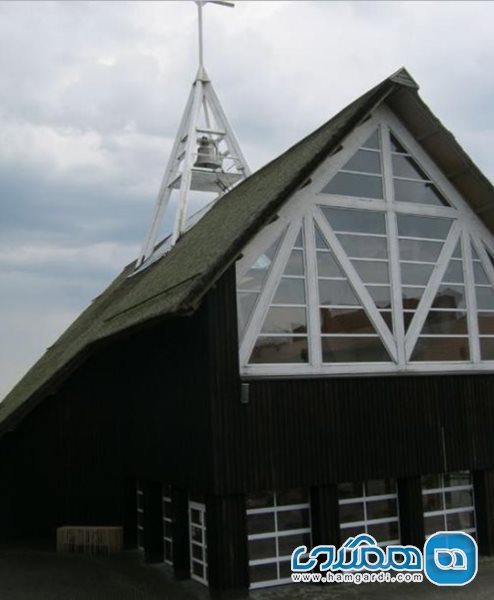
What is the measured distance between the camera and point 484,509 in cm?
1602

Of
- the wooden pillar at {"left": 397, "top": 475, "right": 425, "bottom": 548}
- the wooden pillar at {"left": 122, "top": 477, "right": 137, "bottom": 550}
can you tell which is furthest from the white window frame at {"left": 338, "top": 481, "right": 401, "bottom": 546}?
the wooden pillar at {"left": 122, "top": 477, "right": 137, "bottom": 550}

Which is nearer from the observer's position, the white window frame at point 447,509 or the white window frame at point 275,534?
the white window frame at point 275,534

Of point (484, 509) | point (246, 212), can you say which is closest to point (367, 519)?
point (484, 509)

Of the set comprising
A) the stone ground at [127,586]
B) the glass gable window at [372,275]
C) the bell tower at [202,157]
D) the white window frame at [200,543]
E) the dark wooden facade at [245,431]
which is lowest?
the stone ground at [127,586]

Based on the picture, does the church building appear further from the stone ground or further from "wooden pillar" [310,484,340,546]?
the stone ground

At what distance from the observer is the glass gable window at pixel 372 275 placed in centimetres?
1434

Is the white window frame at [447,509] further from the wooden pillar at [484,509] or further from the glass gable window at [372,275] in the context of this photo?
the glass gable window at [372,275]

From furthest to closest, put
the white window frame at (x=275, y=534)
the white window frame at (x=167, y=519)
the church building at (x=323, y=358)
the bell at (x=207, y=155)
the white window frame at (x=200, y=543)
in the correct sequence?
the bell at (x=207, y=155) → the white window frame at (x=167, y=519) → the white window frame at (x=200, y=543) → the white window frame at (x=275, y=534) → the church building at (x=323, y=358)

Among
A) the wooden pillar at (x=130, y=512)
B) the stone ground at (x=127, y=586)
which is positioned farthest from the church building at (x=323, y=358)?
the wooden pillar at (x=130, y=512)

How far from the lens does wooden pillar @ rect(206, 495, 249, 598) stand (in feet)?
43.0

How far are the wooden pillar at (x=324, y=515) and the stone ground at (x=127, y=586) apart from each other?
0.89 metres

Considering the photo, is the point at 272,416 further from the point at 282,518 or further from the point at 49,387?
the point at 49,387

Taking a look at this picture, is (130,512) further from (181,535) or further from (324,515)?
(324,515)

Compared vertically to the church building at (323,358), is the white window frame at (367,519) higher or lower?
lower
